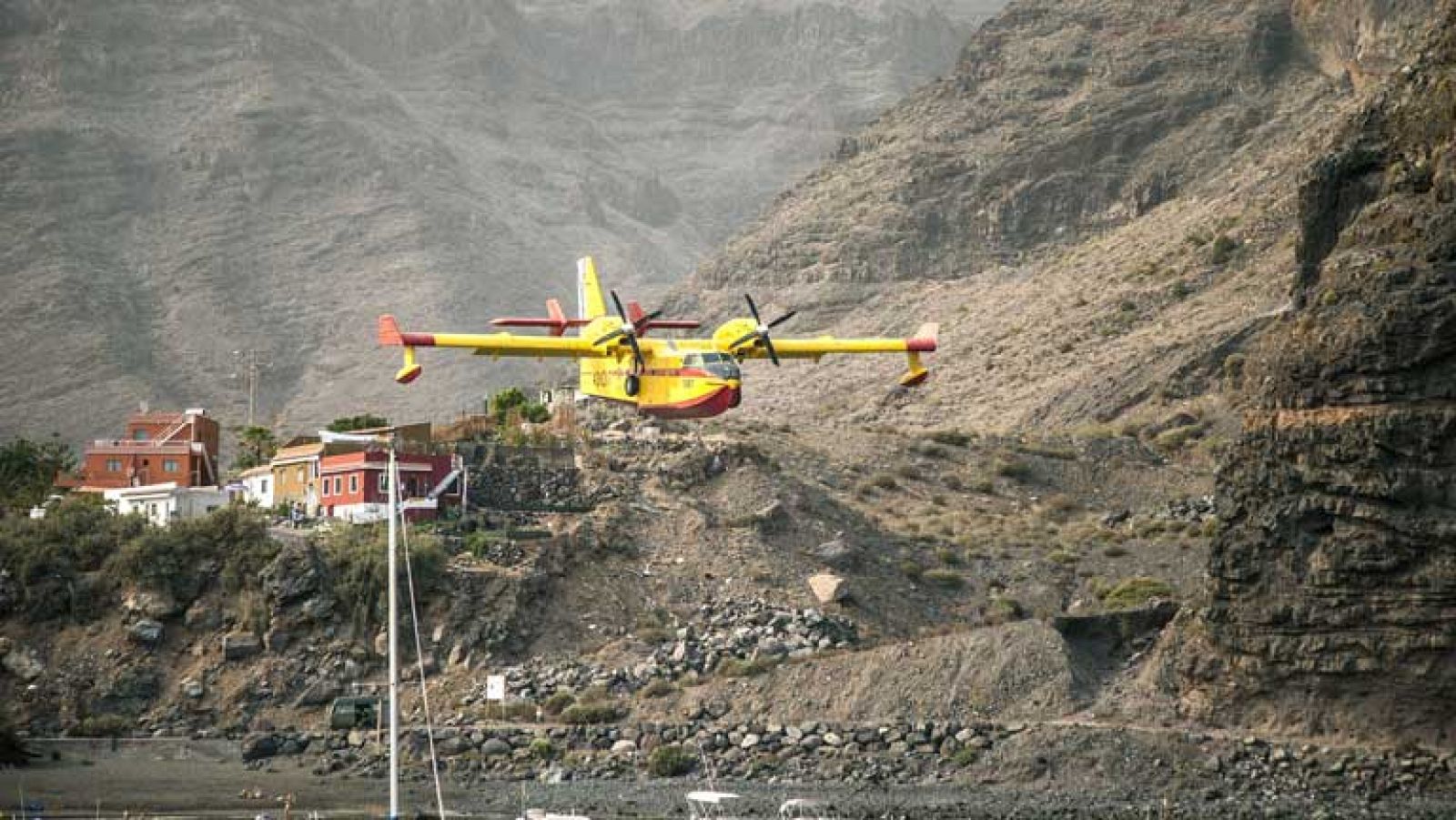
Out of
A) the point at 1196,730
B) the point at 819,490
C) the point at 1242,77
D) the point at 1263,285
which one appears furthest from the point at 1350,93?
the point at 1196,730

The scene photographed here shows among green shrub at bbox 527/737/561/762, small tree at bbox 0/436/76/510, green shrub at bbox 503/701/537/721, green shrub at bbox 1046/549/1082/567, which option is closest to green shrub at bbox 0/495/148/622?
small tree at bbox 0/436/76/510

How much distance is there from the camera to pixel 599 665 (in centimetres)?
8800

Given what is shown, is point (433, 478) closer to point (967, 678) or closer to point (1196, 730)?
point (967, 678)

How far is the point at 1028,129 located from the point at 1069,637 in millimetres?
105867

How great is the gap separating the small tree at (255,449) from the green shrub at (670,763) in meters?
48.3

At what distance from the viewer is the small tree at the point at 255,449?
402 feet

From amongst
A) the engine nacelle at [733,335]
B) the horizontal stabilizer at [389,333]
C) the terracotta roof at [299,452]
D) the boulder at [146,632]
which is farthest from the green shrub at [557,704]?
the terracotta roof at [299,452]

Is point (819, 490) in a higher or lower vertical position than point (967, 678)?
higher

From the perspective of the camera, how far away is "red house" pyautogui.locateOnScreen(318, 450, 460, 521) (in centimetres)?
9831

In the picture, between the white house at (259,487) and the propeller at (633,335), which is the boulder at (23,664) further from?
the propeller at (633,335)

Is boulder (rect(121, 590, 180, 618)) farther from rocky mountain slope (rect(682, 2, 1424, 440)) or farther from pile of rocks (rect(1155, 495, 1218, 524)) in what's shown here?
rocky mountain slope (rect(682, 2, 1424, 440))

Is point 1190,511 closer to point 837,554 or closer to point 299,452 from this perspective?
point 837,554

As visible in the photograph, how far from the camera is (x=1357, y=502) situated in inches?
2908

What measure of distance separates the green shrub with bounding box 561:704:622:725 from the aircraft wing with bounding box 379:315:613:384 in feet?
41.1
